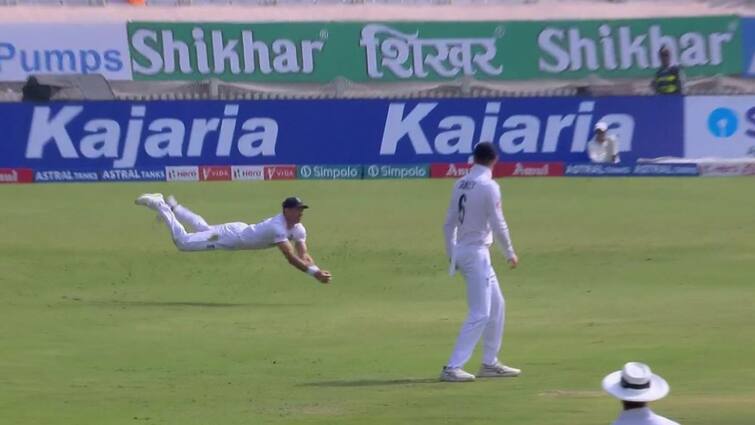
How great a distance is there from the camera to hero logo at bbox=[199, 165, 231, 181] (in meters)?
31.8

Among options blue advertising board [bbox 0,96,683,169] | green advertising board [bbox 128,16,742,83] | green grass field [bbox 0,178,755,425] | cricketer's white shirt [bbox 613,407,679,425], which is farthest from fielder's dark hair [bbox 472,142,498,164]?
green advertising board [bbox 128,16,742,83]

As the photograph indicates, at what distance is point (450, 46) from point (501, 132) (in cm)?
1260

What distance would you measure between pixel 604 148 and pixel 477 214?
19.1m

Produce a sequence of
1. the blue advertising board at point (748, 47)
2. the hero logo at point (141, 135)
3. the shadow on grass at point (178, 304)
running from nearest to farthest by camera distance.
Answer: the shadow on grass at point (178, 304)
the hero logo at point (141, 135)
the blue advertising board at point (748, 47)

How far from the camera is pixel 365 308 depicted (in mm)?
19406

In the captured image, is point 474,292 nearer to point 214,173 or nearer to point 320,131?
point 320,131

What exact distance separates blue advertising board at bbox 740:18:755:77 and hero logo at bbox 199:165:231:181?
18.8m

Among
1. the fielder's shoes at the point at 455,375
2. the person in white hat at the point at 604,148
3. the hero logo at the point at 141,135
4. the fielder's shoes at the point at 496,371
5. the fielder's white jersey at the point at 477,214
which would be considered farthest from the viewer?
the person in white hat at the point at 604,148

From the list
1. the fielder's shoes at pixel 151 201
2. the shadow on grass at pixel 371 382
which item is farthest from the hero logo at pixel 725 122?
the shadow on grass at pixel 371 382

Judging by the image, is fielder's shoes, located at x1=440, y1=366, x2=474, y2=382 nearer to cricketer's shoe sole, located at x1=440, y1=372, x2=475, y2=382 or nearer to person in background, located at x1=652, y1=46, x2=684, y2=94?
cricketer's shoe sole, located at x1=440, y1=372, x2=475, y2=382

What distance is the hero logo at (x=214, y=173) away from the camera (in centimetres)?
3181

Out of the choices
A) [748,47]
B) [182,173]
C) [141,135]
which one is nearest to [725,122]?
[182,173]

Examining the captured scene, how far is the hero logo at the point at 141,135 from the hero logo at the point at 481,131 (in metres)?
2.53

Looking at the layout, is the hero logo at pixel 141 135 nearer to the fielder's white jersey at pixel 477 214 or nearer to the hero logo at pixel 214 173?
the hero logo at pixel 214 173
